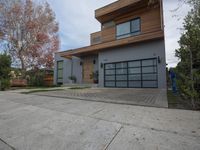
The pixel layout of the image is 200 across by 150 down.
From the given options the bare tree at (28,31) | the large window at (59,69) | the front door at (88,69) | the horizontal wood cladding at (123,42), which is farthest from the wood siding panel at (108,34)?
the bare tree at (28,31)

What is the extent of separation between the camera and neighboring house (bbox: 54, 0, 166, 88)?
923 cm

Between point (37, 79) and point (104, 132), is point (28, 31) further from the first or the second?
point (104, 132)

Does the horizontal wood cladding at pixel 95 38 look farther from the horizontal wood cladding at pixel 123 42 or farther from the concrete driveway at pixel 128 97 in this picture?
the concrete driveway at pixel 128 97

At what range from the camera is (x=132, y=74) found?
405 inches

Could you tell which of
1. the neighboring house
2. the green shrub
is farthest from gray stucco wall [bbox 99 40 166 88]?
the green shrub

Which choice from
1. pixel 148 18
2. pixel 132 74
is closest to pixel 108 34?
pixel 148 18

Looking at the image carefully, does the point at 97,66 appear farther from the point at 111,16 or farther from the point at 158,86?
the point at 158,86

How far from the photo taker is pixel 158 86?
9.02m

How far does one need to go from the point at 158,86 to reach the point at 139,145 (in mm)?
8103

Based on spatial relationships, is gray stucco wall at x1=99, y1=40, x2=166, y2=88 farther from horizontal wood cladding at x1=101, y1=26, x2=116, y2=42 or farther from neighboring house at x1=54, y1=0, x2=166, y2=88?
horizontal wood cladding at x1=101, y1=26, x2=116, y2=42

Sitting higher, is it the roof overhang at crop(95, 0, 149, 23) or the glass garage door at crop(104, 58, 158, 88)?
the roof overhang at crop(95, 0, 149, 23)

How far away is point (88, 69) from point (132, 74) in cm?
502

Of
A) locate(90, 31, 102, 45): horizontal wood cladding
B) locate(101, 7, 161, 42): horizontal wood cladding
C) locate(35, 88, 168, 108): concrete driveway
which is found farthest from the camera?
locate(90, 31, 102, 45): horizontal wood cladding

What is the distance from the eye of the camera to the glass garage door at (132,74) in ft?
30.8
